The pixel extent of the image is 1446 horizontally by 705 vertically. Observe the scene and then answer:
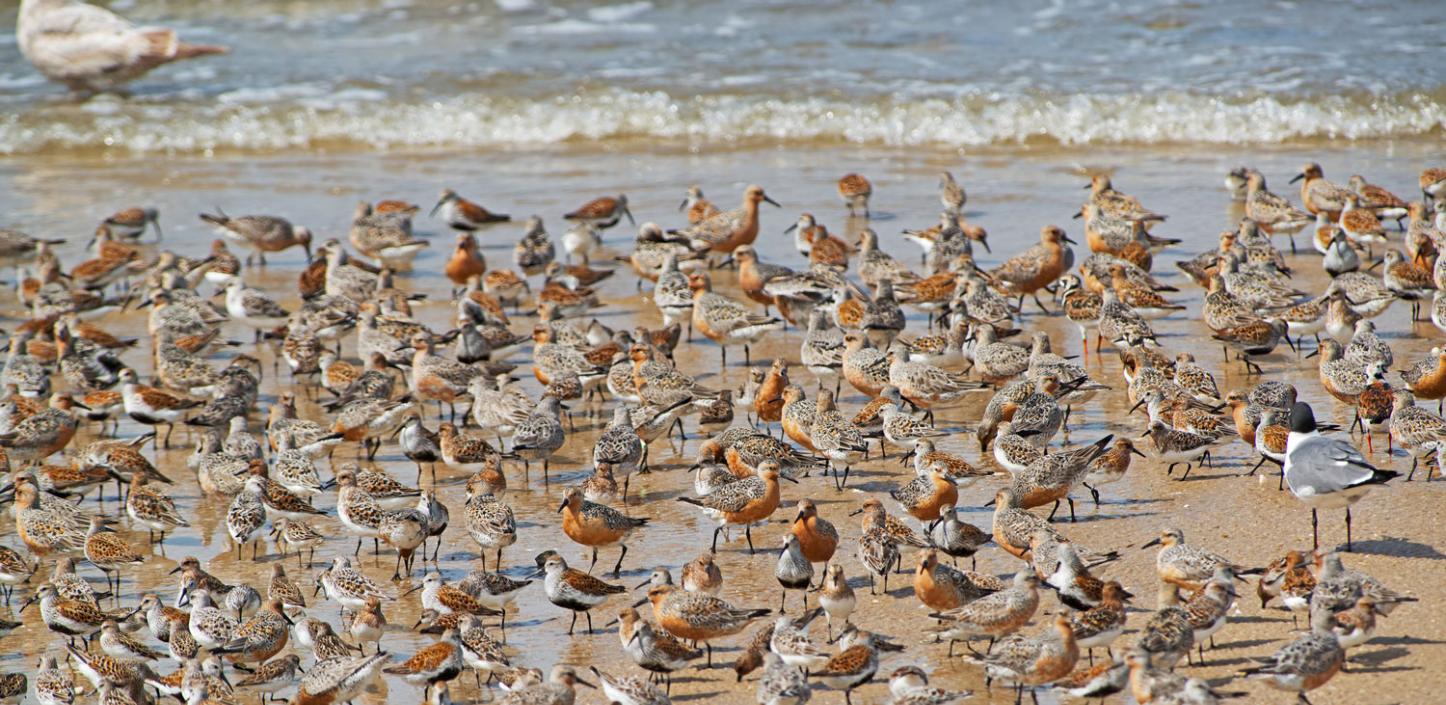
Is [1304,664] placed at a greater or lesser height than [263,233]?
lesser

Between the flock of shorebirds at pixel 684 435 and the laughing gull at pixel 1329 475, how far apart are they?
0.07ft

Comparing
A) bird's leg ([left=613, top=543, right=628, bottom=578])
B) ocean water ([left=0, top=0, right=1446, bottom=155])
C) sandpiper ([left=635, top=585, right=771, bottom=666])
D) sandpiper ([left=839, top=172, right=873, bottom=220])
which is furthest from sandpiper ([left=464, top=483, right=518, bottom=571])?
ocean water ([left=0, top=0, right=1446, bottom=155])

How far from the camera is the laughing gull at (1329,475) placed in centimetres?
866

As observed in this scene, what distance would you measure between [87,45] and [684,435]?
1875 cm

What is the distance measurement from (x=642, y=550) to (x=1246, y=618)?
3.60m

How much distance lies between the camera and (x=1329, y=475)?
28.7 ft

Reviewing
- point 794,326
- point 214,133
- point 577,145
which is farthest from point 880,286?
point 214,133

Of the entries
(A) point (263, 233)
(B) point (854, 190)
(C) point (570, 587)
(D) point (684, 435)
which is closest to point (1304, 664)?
(C) point (570, 587)

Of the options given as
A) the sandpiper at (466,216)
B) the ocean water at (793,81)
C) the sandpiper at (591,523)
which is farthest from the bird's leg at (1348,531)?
the ocean water at (793,81)

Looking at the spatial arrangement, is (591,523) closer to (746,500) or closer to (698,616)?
(746,500)

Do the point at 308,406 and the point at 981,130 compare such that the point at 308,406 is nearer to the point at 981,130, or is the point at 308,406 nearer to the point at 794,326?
the point at 794,326

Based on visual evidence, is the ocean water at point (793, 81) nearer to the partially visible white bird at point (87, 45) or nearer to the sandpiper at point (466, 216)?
the partially visible white bird at point (87, 45)

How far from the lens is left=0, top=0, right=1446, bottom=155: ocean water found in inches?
954

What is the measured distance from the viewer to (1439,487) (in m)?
9.66
